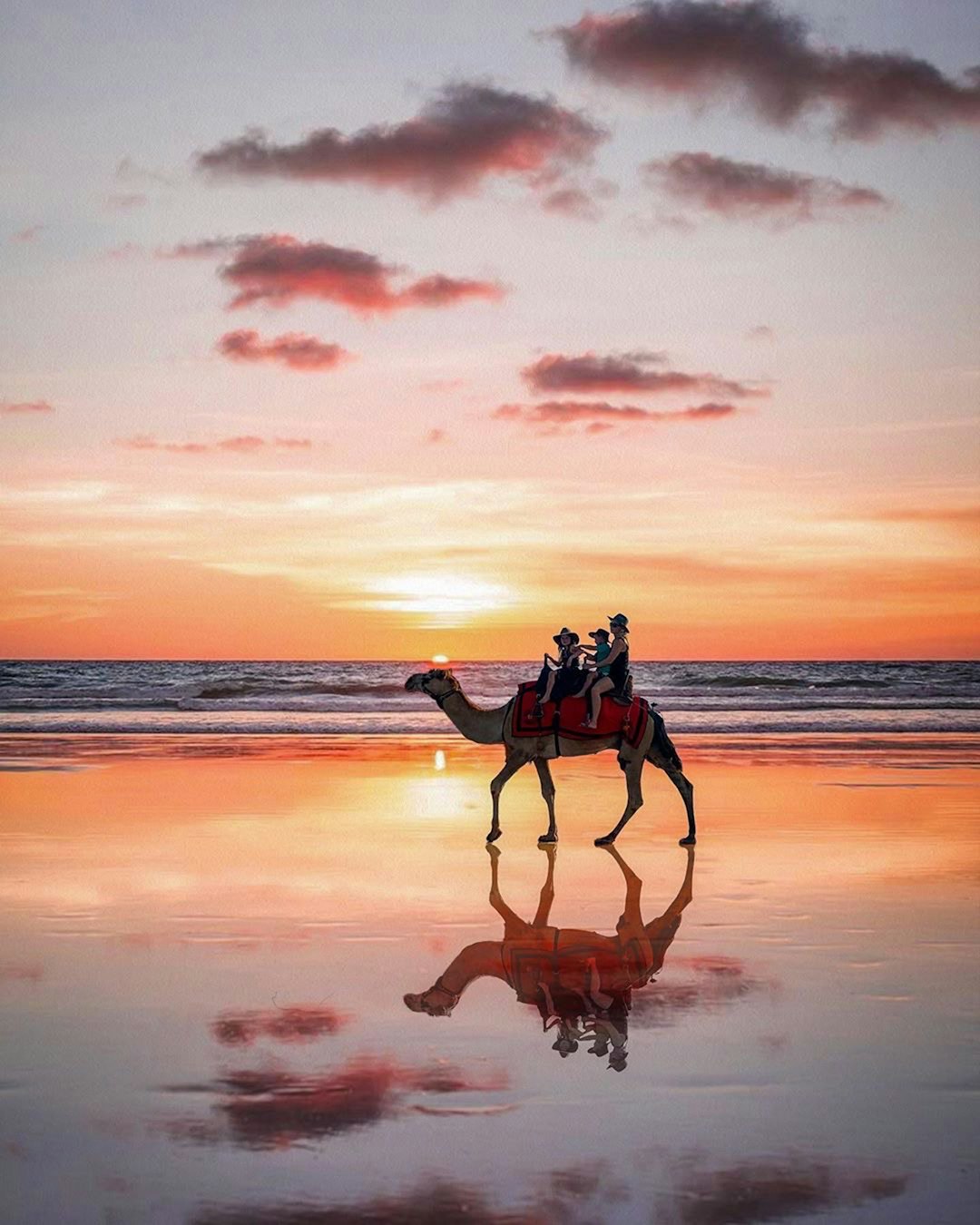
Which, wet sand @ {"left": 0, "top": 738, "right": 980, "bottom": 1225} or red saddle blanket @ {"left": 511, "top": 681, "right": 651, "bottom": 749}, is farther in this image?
red saddle blanket @ {"left": 511, "top": 681, "right": 651, "bottom": 749}

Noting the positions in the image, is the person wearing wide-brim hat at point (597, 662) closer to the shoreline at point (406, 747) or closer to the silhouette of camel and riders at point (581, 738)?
the silhouette of camel and riders at point (581, 738)

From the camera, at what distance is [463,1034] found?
7203 millimetres

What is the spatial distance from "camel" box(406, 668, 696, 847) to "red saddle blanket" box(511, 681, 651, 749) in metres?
0.09

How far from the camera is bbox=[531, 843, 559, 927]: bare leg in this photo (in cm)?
1041

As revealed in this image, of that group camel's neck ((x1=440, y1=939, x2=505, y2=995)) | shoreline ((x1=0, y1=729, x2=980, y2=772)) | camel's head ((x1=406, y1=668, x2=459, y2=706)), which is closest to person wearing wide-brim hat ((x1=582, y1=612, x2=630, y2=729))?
camel's head ((x1=406, y1=668, x2=459, y2=706))

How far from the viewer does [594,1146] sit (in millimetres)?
5594

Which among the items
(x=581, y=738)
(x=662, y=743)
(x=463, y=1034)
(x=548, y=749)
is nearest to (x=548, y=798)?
(x=548, y=749)

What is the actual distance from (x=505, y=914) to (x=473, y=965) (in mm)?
1797

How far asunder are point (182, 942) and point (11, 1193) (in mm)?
4329

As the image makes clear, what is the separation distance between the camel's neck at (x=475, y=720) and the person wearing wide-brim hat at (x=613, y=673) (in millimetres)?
1319

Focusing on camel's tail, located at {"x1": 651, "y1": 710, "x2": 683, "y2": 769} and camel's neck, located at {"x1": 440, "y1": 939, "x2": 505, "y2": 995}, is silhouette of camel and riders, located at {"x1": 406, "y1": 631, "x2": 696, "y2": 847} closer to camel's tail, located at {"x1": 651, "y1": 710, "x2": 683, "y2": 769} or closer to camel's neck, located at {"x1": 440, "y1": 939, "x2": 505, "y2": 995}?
camel's tail, located at {"x1": 651, "y1": 710, "x2": 683, "y2": 769}

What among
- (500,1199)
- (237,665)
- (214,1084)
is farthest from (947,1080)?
(237,665)

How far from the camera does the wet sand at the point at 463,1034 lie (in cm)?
527

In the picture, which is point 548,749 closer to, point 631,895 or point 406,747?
point 631,895
